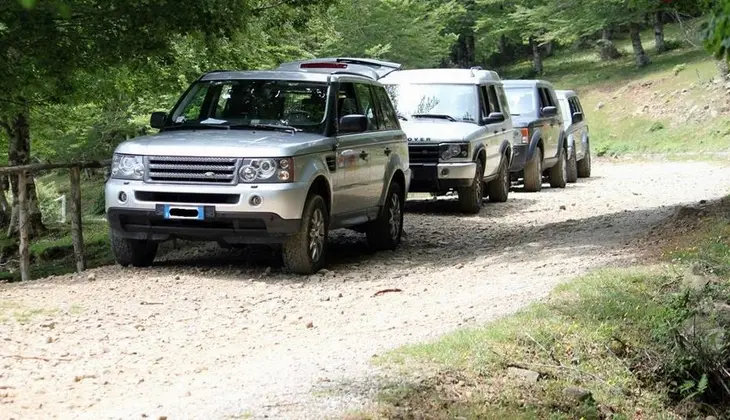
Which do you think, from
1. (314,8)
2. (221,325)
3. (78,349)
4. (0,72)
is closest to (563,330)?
(221,325)

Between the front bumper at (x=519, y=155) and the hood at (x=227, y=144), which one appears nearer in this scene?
the hood at (x=227, y=144)

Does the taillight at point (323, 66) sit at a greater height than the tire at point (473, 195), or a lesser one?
greater

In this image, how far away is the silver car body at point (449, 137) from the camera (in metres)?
16.0

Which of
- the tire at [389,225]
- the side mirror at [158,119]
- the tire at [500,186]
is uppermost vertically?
the side mirror at [158,119]

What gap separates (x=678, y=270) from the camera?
8.84 metres

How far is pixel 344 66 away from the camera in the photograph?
15.6 meters

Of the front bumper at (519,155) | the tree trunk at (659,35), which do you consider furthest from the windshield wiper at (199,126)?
the tree trunk at (659,35)

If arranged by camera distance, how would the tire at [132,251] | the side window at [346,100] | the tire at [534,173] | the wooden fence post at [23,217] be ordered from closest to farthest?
the tire at [132,251] < the side window at [346,100] < the wooden fence post at [23,217] < the tire at [534,173]

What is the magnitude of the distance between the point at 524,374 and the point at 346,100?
559 centimetres

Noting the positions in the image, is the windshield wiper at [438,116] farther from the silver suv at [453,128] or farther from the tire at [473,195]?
the tire at [473,195]

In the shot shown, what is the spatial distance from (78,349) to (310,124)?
13.9ft

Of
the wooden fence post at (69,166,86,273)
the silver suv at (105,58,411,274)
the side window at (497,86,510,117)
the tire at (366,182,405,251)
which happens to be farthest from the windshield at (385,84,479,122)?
the wooden fence post at (69,166,86,273)

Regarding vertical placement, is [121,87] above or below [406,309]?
above

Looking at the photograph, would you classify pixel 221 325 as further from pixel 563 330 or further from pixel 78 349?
pixel 563 330
